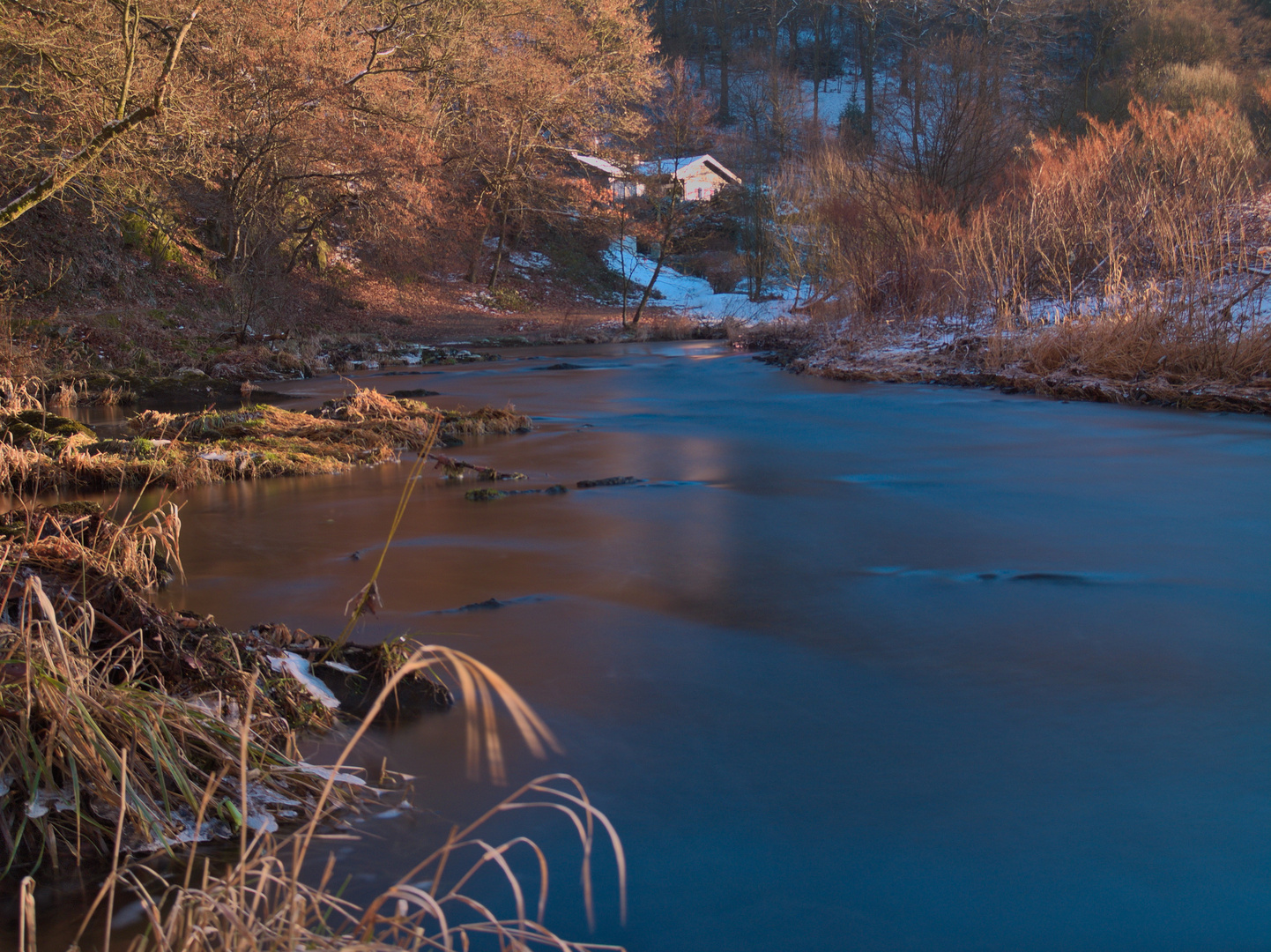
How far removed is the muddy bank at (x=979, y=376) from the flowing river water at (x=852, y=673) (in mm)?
3232

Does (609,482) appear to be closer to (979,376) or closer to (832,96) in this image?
(979,376)

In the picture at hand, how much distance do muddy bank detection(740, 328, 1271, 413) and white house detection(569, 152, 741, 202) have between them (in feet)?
38.2

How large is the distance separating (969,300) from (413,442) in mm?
12504

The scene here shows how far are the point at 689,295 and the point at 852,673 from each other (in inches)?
1670

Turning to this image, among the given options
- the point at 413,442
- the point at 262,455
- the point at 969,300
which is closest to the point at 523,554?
the point at 262,455

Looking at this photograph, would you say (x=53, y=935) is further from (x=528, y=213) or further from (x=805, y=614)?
(x=528, y=213)

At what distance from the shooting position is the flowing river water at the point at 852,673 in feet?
9.66

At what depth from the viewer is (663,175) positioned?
3375cm

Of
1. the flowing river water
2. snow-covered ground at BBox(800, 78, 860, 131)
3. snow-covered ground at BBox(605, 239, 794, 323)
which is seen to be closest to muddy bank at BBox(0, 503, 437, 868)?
the flowing river water

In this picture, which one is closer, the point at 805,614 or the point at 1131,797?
the point at 1131,797

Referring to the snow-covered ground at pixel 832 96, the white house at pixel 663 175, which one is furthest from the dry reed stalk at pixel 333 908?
the snow-covered ground at pixel 832 96

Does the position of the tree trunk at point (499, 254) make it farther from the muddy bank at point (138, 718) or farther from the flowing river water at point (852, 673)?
the muddy bank at point (138, 718)

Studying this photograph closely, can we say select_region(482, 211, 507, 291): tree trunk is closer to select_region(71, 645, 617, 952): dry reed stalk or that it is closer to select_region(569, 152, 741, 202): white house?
select_region(569, 152, 741, 202): white house

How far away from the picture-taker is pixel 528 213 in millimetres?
43219
